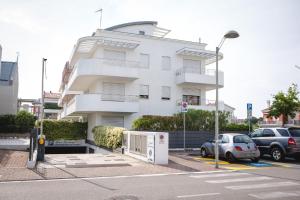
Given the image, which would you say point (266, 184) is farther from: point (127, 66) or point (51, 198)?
point (127, 66)

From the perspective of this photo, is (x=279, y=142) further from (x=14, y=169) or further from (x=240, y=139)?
(x=14, y=169)

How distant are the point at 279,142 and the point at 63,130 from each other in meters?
22.5

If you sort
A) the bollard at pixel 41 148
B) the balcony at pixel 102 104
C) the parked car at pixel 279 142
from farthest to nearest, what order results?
the balcony at pixel 102 104
the parked car at pixel 279 142
the bollard at pixel 41 148

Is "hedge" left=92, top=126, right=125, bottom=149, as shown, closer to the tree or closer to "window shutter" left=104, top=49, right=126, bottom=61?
"window shutter" left=104, top=49, right=126, bottom=61

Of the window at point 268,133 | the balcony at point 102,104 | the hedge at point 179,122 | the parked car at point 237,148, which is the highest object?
the balcony at point 102,104

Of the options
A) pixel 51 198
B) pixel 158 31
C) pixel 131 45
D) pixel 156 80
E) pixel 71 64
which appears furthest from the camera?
pixel 71 64

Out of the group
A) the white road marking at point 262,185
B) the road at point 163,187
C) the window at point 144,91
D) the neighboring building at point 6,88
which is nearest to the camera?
the road at point 163,187

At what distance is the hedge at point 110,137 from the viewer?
840 inches

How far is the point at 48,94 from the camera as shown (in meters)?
82.3

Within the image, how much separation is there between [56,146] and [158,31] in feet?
56.4

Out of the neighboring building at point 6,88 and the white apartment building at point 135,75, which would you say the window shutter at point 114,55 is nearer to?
the white apartment building at point 135,75

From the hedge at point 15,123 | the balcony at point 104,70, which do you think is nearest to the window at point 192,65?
the balcony at point 104,70

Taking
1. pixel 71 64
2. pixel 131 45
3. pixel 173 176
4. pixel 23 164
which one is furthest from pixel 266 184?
pixel 71 64

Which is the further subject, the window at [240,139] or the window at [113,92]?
the window at [113,92]
